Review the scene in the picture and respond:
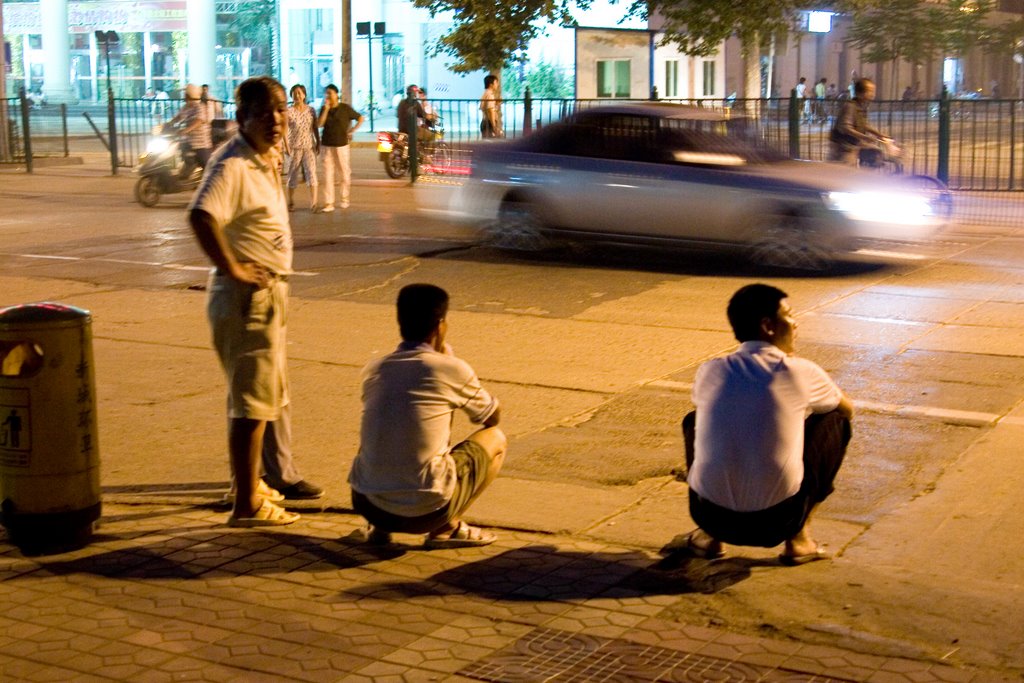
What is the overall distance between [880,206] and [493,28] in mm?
23774

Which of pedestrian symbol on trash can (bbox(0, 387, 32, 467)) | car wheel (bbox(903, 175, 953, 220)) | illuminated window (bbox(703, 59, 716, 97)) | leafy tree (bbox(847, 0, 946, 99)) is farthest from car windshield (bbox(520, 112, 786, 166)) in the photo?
leafy tree (bbox(847, 0, 946, 99))

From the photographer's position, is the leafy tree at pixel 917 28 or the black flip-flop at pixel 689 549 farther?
the leafy tree at pixel 917 28

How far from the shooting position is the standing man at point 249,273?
5.71 metres

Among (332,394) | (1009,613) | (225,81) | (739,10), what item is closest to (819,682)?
(1009,613)

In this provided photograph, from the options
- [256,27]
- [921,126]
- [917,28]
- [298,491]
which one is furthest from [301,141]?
[917,28]

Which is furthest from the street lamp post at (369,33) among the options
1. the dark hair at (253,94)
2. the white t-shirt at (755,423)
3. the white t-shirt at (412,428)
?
the white t-shirt at (755,423)

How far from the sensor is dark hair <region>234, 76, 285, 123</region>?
18.9ft

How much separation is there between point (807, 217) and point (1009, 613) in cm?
799

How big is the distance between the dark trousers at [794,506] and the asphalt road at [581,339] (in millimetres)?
283

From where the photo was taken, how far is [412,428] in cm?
538

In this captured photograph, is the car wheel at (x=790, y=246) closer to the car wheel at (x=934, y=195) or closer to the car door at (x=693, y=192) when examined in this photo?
the car door at (x=693, y=192)

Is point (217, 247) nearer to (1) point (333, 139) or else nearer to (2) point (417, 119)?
(1) point (333, 139)

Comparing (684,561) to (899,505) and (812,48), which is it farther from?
(812,48)

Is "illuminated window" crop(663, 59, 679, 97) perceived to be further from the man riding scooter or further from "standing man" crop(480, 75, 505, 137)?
the man riding scooter
